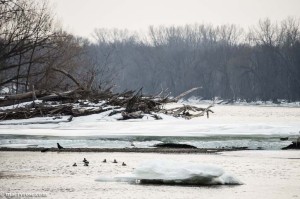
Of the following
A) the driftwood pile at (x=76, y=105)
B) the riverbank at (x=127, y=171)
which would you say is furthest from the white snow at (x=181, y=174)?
the driftwood pile at (x=76, y=105)

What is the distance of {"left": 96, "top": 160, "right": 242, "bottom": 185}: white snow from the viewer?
12.7m

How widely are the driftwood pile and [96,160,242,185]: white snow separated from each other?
17.6 meters

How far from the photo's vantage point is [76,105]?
32.5 meters

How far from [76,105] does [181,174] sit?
789 inches

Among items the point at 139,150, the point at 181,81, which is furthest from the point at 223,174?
the point at 181,81

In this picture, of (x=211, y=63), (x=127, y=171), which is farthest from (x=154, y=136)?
(x=211, y=63)

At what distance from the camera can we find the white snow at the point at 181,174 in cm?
1267

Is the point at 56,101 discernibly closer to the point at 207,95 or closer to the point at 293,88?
the point at 293,88

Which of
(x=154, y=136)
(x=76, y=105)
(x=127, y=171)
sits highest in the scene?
(x=76, y=105)

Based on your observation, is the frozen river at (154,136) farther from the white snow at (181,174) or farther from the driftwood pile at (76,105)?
the white snow at (181,174)

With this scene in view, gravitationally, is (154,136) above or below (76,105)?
below

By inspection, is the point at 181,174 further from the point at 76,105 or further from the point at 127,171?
the point at 76,105

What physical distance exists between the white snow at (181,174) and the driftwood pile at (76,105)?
57.7ft

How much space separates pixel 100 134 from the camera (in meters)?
23.3
